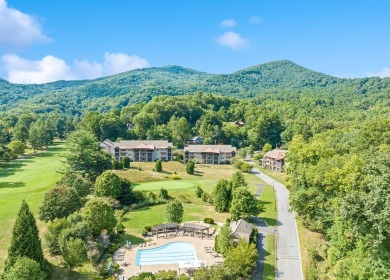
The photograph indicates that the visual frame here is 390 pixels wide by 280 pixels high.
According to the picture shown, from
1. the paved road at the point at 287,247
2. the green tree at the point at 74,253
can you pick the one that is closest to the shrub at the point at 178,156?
the paved road at the point at 287,247

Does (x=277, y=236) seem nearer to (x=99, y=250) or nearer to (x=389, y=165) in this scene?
(x=389, y=165)

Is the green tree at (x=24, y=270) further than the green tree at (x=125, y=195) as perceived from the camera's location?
No

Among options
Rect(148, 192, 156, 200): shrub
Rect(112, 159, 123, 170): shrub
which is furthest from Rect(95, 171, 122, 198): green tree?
Rect(112, 159, 123, 170): shrub

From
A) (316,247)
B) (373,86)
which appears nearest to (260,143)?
(316,247)

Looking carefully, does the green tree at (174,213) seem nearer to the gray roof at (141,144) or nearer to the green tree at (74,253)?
the green tree at (74,253)

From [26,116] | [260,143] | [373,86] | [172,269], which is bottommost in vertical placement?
[172,269]

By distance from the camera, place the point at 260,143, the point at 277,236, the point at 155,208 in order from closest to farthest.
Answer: the point at 277,236, the point at 155,208, the point at 260,143
